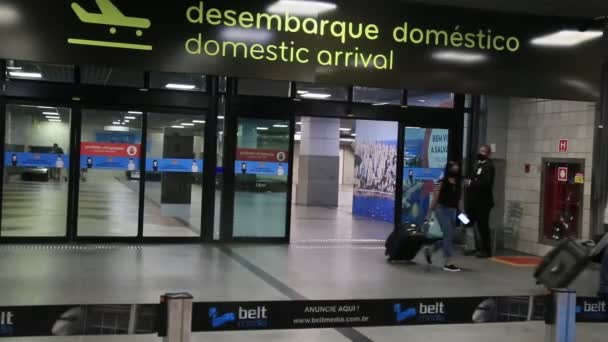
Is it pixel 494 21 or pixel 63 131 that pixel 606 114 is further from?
pixel 63 131

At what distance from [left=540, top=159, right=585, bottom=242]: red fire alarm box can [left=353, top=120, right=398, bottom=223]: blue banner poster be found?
17.3ft

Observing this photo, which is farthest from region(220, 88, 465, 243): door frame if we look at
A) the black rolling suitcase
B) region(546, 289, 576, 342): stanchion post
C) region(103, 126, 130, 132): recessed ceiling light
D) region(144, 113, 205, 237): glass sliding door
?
region(546, 289, 576, 342): stanchion post

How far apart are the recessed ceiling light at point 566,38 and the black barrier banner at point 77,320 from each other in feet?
10.8

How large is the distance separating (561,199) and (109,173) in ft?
24.0

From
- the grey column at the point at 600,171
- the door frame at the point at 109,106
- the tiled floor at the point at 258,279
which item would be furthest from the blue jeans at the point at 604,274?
the door frame at the point at 109,106

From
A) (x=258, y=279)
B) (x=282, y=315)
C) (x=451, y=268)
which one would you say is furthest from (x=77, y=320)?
(x=451, y=268)

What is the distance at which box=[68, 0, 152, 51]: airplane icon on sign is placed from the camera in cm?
401

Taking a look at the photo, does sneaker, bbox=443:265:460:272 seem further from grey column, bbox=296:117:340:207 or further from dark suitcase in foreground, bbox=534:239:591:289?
grey column, bbox=296:117:340:207

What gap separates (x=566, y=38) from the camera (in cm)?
497

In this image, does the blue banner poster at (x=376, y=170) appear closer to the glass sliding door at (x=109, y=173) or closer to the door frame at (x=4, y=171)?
the glass sliding door at (x=109, y=173)

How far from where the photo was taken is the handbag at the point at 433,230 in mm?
9797

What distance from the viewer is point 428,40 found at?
467cm

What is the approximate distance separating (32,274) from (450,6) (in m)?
5.78

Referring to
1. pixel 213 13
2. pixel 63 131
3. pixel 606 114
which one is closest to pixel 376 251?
pixel 606 114
